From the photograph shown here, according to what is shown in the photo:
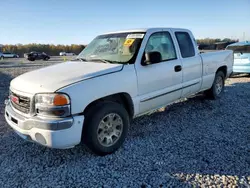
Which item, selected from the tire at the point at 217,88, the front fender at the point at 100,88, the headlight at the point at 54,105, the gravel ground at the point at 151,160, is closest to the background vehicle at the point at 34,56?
the gravel ground at the point at 151,160

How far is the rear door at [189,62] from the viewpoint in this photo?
4.67 m

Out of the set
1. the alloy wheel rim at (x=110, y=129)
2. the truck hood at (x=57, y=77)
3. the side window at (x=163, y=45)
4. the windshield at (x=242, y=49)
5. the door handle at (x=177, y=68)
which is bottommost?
the alloy wheel rim at (x=110, y=129)

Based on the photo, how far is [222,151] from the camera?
339 centimetres

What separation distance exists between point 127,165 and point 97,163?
43 cm

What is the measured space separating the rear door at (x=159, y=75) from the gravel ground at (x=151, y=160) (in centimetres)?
62

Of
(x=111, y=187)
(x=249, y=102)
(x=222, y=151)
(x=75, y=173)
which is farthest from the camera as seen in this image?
(x=249, y=102)

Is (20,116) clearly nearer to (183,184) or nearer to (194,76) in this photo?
(183,184)

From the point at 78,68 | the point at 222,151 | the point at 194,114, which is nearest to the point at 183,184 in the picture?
the point at 222,151

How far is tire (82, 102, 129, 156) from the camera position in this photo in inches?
121

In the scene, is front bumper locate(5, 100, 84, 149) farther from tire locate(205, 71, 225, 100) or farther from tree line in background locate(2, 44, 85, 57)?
tree line in background locate(2, 44, 85, 57)

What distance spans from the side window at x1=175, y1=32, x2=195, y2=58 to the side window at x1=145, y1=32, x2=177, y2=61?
0.30 meters

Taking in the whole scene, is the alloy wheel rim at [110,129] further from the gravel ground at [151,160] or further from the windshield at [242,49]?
the windshield at [242,49]

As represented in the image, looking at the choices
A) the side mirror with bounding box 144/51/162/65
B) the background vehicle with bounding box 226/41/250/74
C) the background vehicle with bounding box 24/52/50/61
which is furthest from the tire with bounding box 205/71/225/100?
the background vehicle with bounding box 24/52/50/61

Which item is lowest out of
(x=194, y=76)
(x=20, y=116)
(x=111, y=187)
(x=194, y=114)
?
(x=111, y=187)
